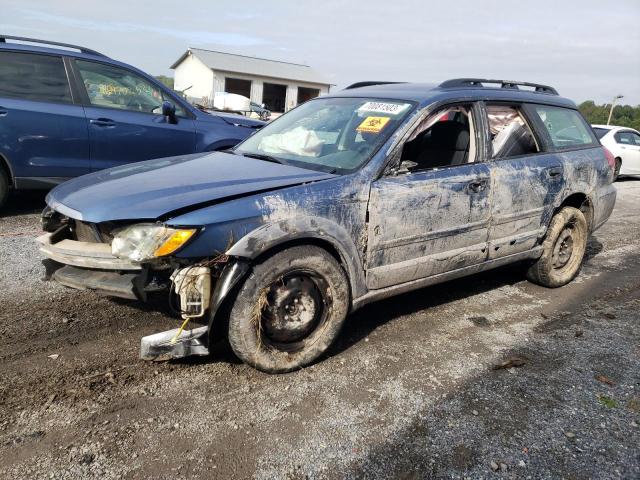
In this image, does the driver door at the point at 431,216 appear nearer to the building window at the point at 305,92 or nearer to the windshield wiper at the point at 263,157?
the windshield wiper at the point at 263,157

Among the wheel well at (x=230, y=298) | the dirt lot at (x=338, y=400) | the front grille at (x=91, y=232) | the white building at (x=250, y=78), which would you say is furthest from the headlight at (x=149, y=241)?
the white building at (x=250, y=78)

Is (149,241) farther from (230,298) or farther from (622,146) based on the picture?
(622,146)

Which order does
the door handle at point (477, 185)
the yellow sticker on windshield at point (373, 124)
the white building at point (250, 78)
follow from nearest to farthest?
the yellow sticker on windshield at point (373, 124)
the door handle at point (477, 185)
the white building at point (250, 78)

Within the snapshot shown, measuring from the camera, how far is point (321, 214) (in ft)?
9.82

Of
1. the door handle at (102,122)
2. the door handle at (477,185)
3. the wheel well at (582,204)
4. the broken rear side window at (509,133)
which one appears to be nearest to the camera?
the door handle at (477,185)

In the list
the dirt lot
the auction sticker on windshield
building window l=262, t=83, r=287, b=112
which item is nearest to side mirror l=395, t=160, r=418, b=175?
the auction sticker on windshield

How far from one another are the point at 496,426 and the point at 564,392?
0.65 m

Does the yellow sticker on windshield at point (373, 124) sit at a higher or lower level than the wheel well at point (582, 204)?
higher

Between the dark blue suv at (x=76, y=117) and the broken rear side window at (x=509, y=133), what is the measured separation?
379 centimetres

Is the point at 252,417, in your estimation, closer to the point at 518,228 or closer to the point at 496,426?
the point at 496,426

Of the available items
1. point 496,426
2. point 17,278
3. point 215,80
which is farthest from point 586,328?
point 215,80

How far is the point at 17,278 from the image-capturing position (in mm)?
4113

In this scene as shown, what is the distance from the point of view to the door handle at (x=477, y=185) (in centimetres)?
375

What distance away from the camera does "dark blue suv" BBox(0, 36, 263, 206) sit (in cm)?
560
